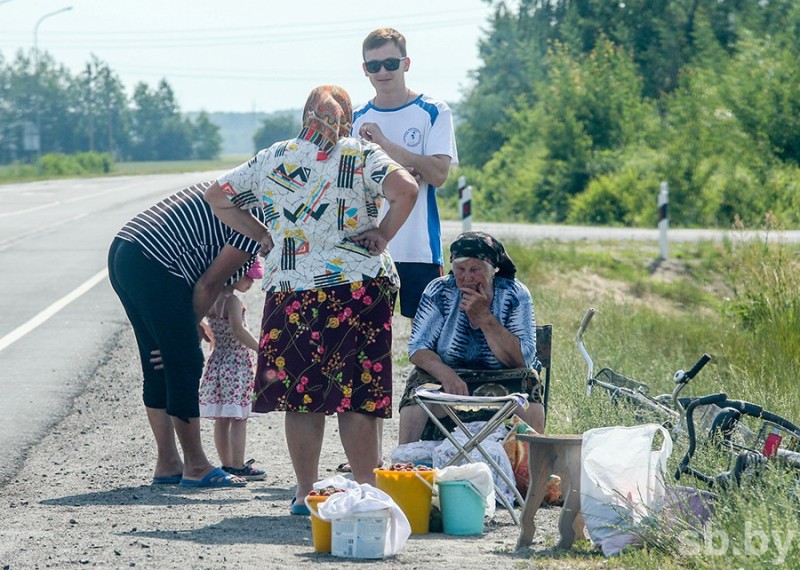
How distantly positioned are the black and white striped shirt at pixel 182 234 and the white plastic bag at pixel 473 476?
1.61m

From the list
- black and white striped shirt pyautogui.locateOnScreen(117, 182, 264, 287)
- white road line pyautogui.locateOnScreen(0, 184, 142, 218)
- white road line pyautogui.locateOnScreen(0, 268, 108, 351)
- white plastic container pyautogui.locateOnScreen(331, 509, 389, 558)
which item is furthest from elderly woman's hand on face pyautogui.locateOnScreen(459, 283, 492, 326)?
white road line pyautogui.locateOnScreen(0, 184, 142, 218)

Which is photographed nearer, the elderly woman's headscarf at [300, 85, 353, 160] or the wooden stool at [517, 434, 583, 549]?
the wooden stool at [517, 434, 583, 549]

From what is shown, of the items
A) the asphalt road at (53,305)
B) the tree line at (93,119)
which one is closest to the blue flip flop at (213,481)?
A: the asphalt road at (53,305)

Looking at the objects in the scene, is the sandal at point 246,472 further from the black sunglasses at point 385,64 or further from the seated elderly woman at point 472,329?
the black sunglasses at point 385,64

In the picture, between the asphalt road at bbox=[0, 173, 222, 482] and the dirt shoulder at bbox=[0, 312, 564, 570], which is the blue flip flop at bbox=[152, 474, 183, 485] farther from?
the asphalt road at bbox=[0, 173, 222, 482]

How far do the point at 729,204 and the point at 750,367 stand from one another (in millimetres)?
20190

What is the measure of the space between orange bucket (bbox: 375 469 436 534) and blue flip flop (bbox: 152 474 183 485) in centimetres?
159

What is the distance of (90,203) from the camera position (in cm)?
3769

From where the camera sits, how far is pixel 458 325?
22.5ft

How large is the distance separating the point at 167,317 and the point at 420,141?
→ 1539 millimetres

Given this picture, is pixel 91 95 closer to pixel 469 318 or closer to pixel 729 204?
pixel 729 204

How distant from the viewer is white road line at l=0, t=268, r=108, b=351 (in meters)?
12.7

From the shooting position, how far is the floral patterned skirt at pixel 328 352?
5.95m

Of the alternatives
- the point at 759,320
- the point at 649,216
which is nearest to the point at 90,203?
→ the point at 649,216
